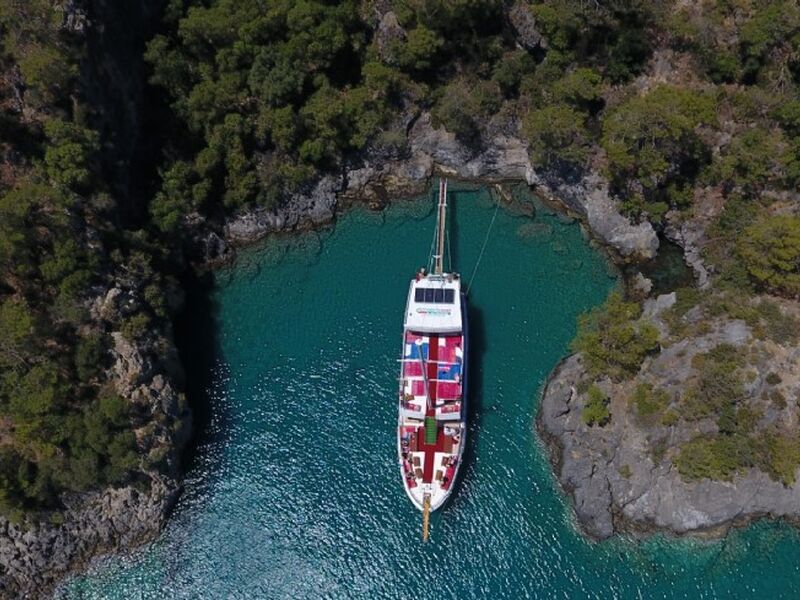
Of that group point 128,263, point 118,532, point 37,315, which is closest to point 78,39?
point 128,263

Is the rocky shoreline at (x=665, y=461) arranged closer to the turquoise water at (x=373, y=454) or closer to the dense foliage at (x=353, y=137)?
the dense foliage at (x=353, y=137)

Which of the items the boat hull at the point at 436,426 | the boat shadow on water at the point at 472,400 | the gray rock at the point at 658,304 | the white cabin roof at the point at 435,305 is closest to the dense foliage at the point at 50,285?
the boat hull at the point at 436,426

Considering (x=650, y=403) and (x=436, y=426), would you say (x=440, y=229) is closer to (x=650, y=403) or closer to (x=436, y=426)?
(x=436, y=426)

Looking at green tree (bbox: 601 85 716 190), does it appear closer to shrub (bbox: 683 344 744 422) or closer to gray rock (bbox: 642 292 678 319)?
gray rock (bbox: 642 292 678 319)

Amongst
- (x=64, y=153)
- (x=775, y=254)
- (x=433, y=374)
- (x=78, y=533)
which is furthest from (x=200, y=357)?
(x=775, y=254)

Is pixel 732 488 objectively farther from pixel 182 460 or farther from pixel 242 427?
pixel 182 460

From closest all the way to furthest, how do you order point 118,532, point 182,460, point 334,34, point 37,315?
point 37,315, point 118,532, point 182,460, point 334,34
